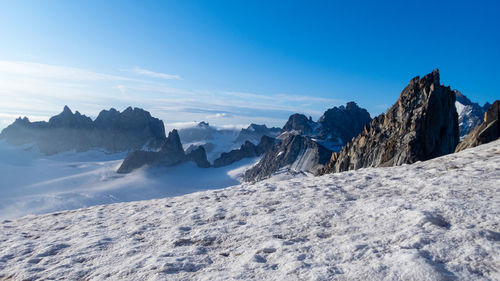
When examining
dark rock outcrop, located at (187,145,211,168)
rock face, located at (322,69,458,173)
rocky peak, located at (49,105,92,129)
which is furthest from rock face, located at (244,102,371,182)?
rocky peak, located at (49,105,92,129)

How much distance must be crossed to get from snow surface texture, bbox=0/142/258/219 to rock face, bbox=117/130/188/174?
4.17 m

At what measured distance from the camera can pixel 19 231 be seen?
383 inches

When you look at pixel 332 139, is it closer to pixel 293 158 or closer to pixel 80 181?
pixel 293 158

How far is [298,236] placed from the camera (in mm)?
6484

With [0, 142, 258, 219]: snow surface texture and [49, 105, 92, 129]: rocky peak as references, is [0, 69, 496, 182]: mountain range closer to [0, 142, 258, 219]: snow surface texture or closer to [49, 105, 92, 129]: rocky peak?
[49, 105, 92, 129]: rocky peak

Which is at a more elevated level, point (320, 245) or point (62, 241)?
point (320, 245)

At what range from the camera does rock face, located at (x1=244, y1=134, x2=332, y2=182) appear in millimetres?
105544

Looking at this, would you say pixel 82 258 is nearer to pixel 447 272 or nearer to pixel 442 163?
pixel 447 272

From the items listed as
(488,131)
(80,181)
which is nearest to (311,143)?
(80,181)

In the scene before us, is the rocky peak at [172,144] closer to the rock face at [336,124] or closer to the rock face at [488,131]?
the rock face at [336,124]

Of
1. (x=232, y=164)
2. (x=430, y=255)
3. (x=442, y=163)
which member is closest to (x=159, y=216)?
(x=430, y=255)

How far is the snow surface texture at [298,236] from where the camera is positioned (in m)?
4.83

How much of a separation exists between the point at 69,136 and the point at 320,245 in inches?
8822

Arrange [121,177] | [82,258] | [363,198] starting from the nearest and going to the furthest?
[82,258], [363,198], [121,177]
